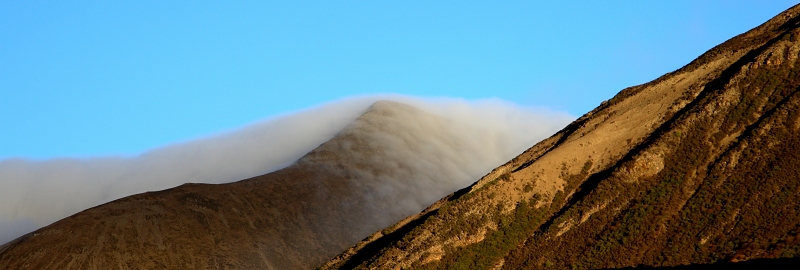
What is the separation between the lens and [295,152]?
519 ft

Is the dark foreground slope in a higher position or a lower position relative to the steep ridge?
lower

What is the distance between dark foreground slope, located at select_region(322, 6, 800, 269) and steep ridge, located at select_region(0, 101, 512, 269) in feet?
125

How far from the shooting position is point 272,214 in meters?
129

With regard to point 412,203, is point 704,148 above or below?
below

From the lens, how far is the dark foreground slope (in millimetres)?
66375

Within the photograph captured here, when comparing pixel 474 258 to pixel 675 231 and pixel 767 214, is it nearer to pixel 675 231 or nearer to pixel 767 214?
pixel 675 231

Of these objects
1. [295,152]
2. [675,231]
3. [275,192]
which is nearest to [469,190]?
[675,231]

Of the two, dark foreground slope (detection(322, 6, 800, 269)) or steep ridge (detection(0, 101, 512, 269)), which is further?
steep ridge (detection(0, 101, 512, 269))

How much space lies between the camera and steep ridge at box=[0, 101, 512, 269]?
115 meters

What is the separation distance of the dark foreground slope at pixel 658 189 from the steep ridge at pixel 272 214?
125ft

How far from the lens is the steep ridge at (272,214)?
379 ft

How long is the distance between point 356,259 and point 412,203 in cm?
6105

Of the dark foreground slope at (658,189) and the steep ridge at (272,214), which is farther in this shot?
the steep ridge at (272,214)

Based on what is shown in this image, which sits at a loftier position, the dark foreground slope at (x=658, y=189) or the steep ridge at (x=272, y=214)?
the steep ridge at (x=272, y=214)
